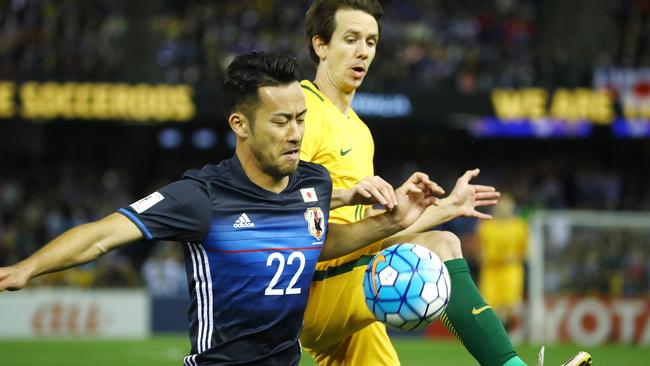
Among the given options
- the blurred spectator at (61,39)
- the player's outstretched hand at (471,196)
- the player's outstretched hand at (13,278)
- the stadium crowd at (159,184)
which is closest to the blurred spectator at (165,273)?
the stadium crowd at (159,184)

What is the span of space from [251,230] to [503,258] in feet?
35.4

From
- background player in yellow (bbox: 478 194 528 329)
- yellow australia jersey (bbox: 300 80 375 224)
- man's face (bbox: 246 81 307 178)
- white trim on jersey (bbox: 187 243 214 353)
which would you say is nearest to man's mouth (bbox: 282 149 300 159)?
man's face (bbox: 246 81 307 178)

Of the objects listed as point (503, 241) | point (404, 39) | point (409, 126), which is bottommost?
point (503, 241)

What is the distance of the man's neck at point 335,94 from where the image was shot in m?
5.39

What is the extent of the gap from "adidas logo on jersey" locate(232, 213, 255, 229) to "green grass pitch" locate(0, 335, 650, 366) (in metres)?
6.59

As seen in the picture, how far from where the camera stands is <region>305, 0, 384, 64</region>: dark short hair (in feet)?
17.6

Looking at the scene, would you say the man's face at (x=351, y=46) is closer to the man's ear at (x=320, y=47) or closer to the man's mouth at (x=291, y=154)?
the man's ear at (x=320, y=47)

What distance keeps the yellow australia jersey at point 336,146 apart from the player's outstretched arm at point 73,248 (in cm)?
124

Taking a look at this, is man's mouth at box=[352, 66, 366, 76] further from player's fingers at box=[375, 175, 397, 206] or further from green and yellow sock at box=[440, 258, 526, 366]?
green and yellow sock at box=[440, 258, 526, 366]

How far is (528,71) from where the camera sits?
20.5 metres

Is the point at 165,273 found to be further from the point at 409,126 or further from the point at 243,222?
the point at 243,222

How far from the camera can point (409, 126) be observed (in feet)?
73.4

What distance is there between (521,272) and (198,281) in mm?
11380

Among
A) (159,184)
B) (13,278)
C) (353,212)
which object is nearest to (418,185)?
(353,212)
